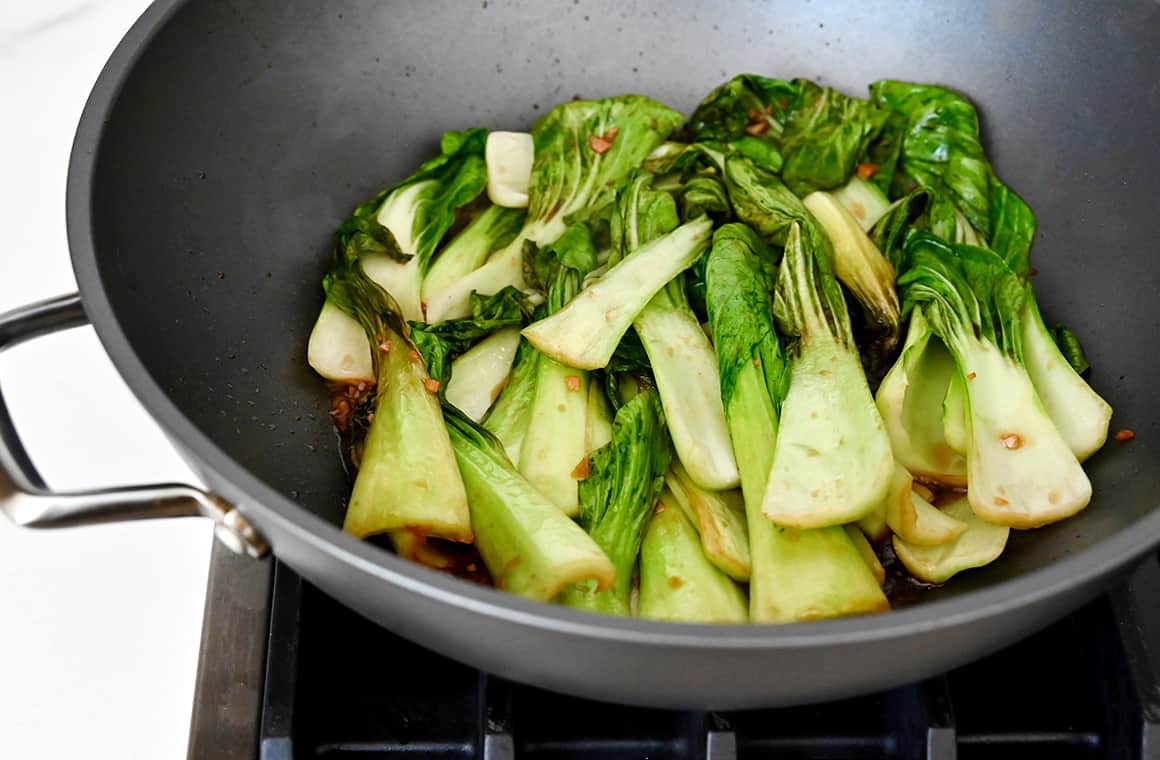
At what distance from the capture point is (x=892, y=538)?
122 cm

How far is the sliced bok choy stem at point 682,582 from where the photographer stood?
43.7 inches

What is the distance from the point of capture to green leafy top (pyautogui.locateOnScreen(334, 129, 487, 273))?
1458 mm

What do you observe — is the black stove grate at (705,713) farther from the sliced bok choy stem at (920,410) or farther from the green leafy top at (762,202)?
the green leafy top at (762,202)

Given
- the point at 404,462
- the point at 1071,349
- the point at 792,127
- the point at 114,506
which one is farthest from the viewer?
the point at 792,127

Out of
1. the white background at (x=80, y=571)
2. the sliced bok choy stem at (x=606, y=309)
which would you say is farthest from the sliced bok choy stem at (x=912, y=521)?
the white background at (x=80, y=571)

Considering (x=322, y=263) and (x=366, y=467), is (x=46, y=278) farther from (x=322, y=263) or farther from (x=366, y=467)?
(x=366, y=467)

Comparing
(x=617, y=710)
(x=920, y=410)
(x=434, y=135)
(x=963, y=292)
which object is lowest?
(x=617, y=710)

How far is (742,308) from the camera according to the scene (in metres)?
1.30

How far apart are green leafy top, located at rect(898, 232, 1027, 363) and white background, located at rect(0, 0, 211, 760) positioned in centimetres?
94

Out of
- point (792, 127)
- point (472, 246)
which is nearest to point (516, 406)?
point (472, 246)

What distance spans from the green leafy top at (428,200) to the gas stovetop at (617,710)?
19.1 inches

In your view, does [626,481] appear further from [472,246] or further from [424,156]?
[424,156]

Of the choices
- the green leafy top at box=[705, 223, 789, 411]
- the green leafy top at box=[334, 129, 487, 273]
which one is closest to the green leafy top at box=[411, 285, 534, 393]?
the green leafy top at box=[334, 129, 487, 273]

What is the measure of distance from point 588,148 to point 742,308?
0.41 metres
